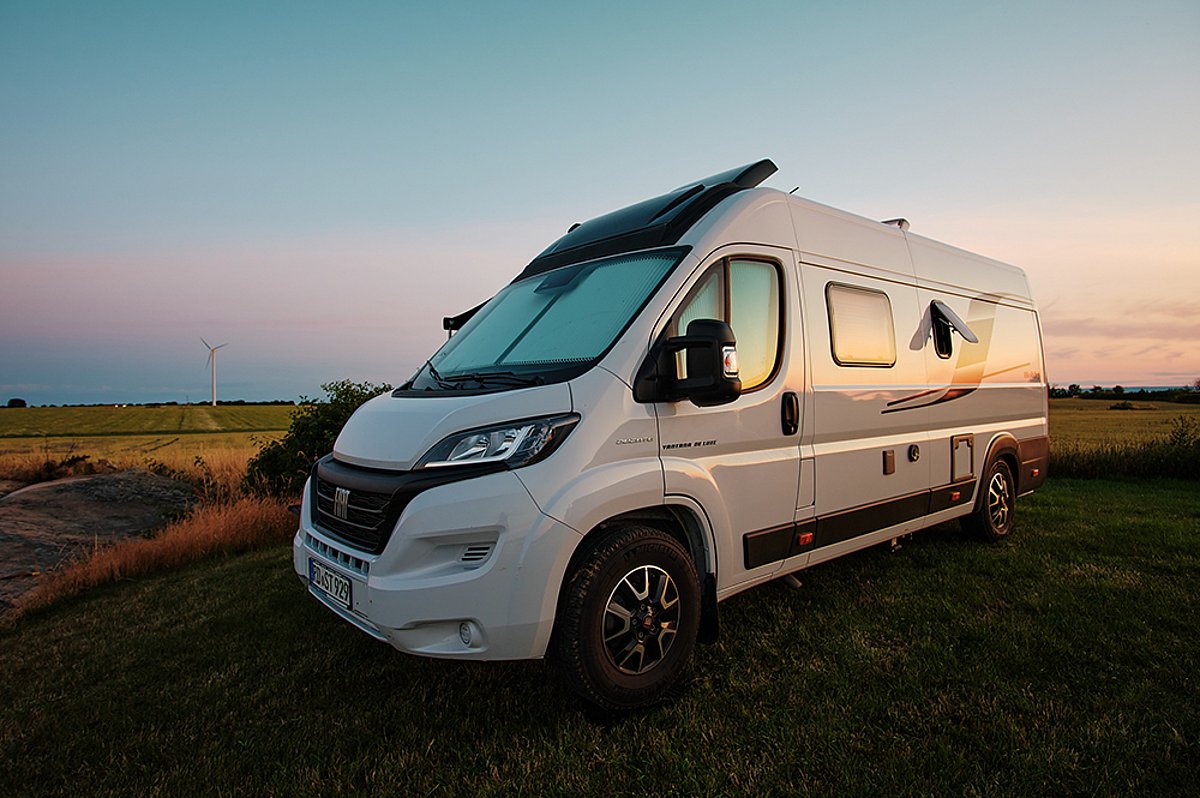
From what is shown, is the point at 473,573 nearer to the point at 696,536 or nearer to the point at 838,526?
the point at 696,536

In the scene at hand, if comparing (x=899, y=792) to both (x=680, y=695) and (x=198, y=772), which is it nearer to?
(x=680, y=695)

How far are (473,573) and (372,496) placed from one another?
2.13ft

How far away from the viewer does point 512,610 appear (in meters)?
2.66

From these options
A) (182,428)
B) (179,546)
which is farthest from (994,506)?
(182,428)

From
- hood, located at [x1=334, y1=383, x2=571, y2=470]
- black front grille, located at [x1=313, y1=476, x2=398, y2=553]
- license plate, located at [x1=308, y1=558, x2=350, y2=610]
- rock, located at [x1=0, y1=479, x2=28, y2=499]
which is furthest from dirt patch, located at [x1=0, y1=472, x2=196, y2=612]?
hood, located at [x1=334, y1=383, x2=571, y2=470]

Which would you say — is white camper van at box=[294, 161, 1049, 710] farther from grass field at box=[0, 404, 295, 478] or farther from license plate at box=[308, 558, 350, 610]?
grass field at box=[0, 404, 295, 478]

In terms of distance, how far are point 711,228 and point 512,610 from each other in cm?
221

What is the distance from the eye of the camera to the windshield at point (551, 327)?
3.17 meters

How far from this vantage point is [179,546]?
6.70 metres

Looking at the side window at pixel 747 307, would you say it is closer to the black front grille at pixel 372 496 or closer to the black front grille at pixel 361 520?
the black front grille at pixel 372 496

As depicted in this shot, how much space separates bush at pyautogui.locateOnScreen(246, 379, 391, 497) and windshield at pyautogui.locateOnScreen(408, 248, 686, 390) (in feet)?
16.7

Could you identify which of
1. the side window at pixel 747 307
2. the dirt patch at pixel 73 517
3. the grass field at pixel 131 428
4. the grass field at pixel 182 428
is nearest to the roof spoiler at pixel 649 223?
the side window at pixel 747 307

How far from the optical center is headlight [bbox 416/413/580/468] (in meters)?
2.76

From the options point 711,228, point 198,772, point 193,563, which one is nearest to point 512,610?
point 198,772
